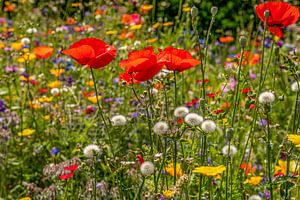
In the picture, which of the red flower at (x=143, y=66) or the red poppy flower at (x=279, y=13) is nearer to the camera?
the red flower at (x=143, y=66)

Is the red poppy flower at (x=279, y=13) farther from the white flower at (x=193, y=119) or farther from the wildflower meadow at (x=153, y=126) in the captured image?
the white flower at (x=193, y=119)

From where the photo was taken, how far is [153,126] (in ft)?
7.72

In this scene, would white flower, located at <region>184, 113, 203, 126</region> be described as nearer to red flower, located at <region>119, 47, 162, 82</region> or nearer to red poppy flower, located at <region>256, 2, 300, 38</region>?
red flower, located at <region>119, 47, 162, 82</region>

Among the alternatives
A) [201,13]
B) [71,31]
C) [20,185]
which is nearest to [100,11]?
[71,31]

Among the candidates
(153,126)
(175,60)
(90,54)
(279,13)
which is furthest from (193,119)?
(153,126)

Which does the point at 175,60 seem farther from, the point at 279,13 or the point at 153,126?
the point at 153,126

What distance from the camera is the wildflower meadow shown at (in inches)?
61.0

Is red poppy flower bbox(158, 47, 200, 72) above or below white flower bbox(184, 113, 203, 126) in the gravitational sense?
above

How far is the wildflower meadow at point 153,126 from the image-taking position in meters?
1.55

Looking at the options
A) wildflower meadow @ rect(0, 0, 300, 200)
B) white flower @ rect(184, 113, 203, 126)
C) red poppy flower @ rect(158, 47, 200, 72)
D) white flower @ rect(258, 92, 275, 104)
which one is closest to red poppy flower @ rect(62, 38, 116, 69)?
wildflower meadow @ rect(0, 0, 300, 200)

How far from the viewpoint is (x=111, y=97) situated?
3.28 m

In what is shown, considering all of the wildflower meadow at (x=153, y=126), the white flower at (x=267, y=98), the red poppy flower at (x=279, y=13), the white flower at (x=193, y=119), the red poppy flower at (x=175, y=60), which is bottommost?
the wildflower meadow at (x=153, y=126)

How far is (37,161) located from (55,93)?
1.16 feet

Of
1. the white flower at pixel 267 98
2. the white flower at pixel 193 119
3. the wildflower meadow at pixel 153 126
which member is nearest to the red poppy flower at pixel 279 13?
the wildflower meadow at pixel 153 126
